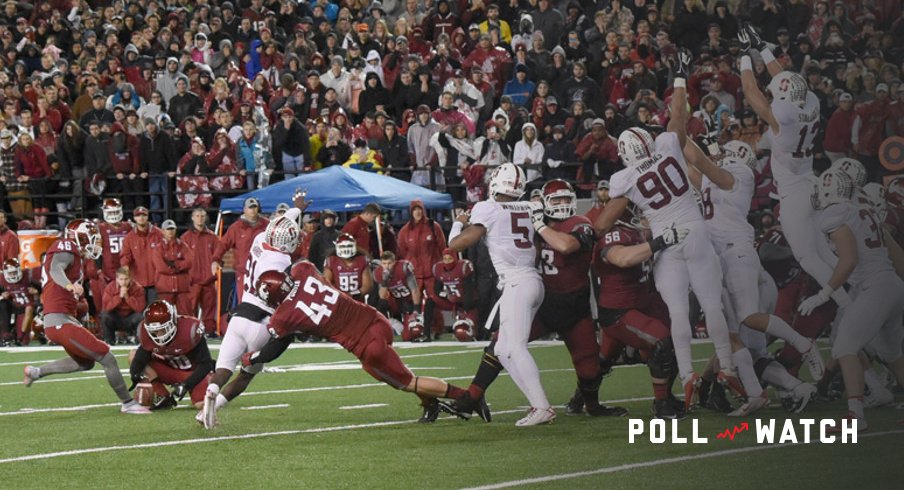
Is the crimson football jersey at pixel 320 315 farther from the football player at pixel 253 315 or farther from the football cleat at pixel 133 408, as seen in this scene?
the football cleat at pixel 133 408

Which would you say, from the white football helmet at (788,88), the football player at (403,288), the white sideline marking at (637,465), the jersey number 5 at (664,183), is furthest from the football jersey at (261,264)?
the football player at (403,288)

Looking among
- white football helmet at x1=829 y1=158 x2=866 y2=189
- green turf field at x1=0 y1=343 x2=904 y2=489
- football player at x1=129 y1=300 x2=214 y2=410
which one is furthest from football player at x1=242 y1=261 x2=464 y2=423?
white football helmet at x1=829 y1=158 x2=866 y2=189

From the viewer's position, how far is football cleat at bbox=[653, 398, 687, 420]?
32.3 feet

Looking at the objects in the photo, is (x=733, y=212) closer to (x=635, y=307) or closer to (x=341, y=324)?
(x=635, y=307)

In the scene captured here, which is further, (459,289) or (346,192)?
(346,192)

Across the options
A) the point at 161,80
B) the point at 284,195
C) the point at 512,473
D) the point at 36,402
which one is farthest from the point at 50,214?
Answer: the point at 512,473

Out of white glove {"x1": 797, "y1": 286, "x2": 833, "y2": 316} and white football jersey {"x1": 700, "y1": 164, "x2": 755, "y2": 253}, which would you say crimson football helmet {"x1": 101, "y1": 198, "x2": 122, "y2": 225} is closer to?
white football jersey {"x1": 700, "y1": 164, "x2": 755, "y2": 253}

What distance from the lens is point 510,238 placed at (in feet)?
33.4

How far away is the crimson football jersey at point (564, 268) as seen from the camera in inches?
410

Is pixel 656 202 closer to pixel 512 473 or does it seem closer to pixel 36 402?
pixel 512 473

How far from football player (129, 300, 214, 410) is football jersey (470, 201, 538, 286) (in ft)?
9.15

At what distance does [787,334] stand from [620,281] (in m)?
1.21

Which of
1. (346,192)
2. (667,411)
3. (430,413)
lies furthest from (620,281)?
(346,192)

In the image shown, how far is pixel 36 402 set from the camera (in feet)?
41.5
